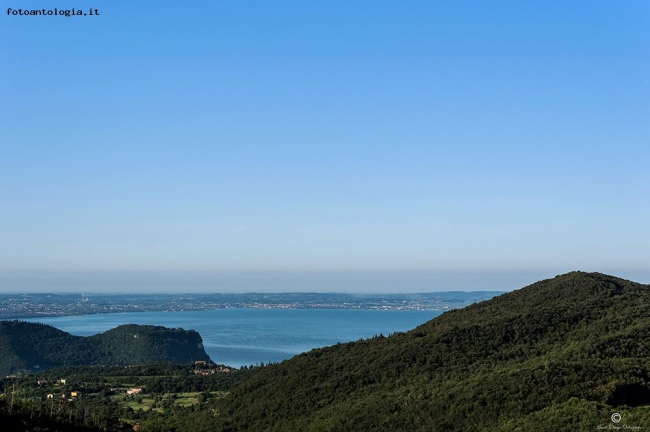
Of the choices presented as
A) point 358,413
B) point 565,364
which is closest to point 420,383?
point 358,413

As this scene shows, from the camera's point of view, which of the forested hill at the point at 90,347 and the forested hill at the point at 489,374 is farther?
the forested hill at the point at 90,347

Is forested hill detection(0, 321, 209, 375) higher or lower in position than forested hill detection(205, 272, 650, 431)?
lower

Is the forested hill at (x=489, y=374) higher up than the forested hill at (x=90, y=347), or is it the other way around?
the forested hill at (x=489, y=374)

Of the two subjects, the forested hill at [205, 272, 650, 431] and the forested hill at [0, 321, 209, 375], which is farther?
the forested hill at [0, 321, 209, 375]

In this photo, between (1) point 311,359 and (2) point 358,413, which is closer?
(2) point 358,413

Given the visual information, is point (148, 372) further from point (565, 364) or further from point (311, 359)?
point (565, 364)
